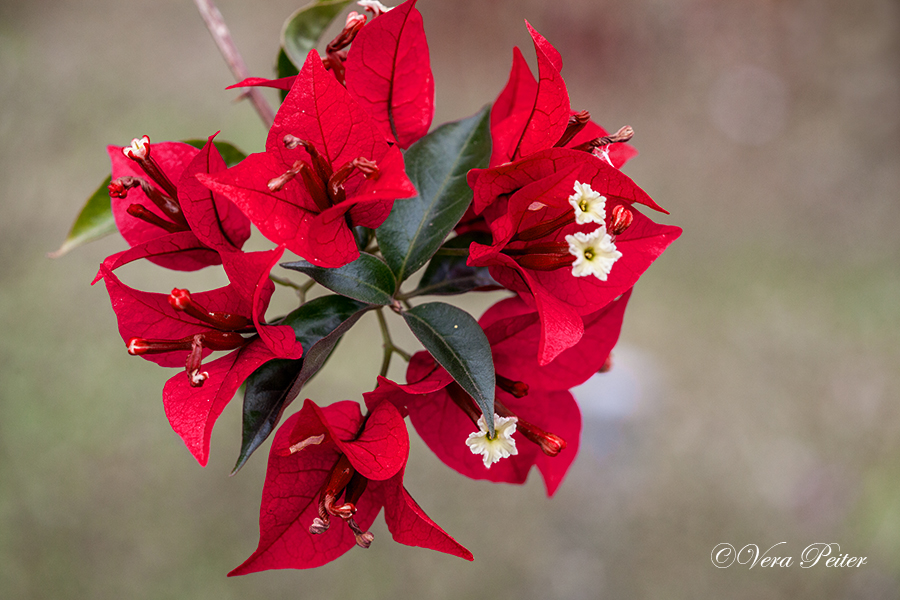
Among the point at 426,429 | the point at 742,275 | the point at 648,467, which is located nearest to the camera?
the point at 426,429

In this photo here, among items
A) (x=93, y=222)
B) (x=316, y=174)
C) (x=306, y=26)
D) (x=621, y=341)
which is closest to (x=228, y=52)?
(x=306, y=26)

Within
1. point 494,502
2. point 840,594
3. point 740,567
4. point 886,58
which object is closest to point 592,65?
point 886,58

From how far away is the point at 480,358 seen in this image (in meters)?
0.41

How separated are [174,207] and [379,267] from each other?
151 mm

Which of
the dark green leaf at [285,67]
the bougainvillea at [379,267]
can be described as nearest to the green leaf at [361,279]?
the bougainvillea at [379,267]

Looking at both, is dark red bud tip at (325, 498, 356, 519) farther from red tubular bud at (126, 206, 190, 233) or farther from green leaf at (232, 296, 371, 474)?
red tubular bud at (126, 206, 190, 233)

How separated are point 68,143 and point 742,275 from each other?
65.9 inches

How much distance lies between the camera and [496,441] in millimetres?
414

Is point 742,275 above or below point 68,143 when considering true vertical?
below

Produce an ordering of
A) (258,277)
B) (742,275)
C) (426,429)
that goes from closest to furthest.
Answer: (258,277), (426,429), (742,275)

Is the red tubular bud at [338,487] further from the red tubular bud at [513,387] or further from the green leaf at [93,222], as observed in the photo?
the green leaf at [93,222]

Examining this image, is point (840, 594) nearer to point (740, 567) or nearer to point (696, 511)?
point (740, 567)

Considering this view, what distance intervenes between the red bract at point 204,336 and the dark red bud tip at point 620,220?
210mm

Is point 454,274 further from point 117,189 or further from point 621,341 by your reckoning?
point 621,341
